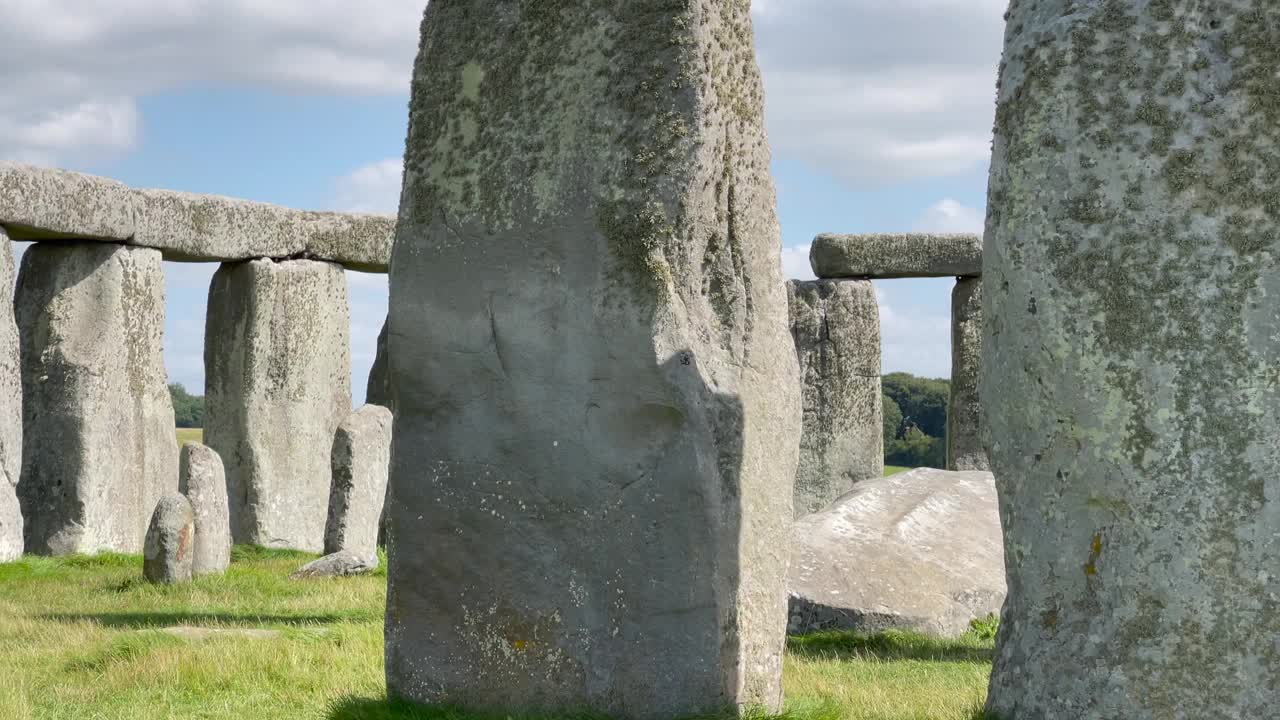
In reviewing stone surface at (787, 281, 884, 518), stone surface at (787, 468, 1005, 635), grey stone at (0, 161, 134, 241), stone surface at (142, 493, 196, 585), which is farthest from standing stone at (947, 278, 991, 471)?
stone surface at (142, 493, 196, 585)

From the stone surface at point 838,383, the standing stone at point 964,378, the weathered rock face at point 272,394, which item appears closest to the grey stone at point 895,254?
the stone surface at point 838,383

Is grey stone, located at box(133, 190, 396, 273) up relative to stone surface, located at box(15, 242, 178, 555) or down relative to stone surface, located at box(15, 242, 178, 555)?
up

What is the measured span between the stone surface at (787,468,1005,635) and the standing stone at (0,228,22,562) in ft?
19.2

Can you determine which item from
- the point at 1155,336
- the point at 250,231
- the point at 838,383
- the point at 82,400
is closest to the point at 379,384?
the point at 250,231

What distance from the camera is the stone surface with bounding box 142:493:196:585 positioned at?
33.4 feet

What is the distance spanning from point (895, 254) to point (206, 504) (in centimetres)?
796

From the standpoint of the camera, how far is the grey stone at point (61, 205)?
12.2 m

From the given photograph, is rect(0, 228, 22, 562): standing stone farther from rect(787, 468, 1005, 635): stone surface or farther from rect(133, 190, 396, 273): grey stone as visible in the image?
rect(787, 468, 1005, 635): stone surface

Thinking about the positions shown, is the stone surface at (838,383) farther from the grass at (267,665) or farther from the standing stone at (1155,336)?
the standing stone at (1155,336)

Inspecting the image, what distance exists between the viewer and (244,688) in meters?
6.30

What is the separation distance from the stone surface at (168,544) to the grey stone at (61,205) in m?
3.11

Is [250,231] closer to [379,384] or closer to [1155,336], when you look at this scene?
[379,384]

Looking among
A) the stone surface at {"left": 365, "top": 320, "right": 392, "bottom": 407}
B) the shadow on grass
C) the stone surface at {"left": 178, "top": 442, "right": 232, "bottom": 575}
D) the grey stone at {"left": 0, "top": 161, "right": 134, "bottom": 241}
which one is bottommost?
the shadow on grass

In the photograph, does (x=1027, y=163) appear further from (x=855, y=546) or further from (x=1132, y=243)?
(x=855, y=546)
